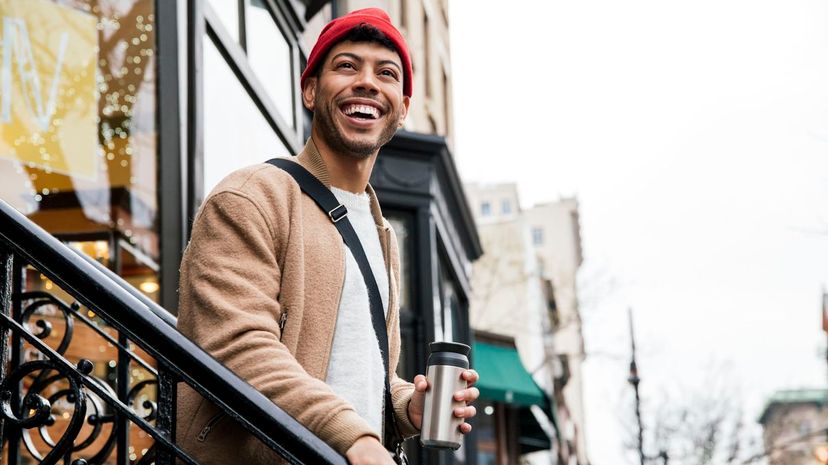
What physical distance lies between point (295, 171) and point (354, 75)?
353 mm

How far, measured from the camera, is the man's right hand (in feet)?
7.84

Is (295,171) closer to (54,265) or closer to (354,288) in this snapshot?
(354,288)

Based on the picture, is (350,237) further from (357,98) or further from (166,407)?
(166,407)

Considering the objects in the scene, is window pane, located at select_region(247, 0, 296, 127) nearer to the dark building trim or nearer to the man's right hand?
the dark building trim

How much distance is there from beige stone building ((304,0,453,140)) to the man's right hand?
14108 millimetres

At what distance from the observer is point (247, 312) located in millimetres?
2572

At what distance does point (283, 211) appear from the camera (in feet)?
9.25

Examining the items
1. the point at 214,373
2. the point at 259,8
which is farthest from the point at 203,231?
the point at 259,8

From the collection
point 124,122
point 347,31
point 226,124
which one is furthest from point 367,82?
point 226,124

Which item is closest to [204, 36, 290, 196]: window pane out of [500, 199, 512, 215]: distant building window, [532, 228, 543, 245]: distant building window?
[500, 199, 512, 215]: distant building window

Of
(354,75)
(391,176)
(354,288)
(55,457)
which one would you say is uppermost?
(391,176)

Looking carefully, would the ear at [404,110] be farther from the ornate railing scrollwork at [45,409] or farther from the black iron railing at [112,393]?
the ornate railing scrollwork at [45,409]

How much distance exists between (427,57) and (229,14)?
13.0 m

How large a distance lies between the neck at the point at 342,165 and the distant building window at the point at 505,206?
8103 centimetres
